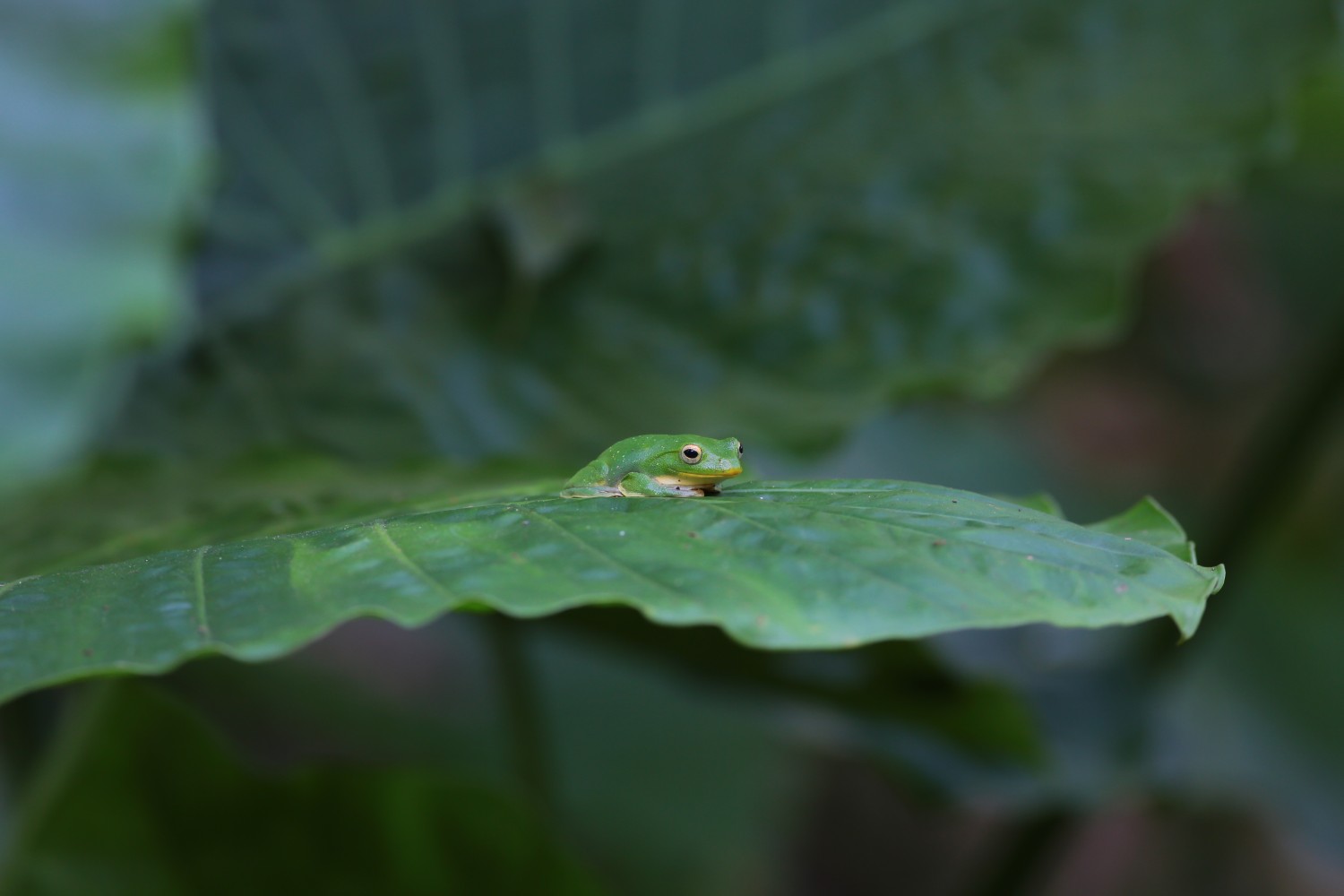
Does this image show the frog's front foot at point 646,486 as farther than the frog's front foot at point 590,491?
Yes

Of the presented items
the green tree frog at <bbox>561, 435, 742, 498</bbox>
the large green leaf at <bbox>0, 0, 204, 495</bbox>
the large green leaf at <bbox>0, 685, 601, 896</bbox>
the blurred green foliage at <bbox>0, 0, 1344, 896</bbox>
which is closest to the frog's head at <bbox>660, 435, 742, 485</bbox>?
the green tree frog at <bbox>561, 435, 742, 498</bbox>

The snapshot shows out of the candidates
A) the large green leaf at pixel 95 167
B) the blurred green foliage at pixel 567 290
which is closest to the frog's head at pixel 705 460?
the blurred green foliage at pixel 567 290

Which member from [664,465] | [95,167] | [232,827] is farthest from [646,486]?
[95,167]

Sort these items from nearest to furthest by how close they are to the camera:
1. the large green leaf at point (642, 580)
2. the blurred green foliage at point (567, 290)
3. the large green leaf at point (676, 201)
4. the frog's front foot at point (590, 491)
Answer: the large green leaf at point (642, 580)
the frog's front foot at point (590, 491)
the blurred green foliage at point (567, 290)
the large green leaf at point (676, 201)

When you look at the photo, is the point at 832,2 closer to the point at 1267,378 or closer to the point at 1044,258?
the point at 1044,258

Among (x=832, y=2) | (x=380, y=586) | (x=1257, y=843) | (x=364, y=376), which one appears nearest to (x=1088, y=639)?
(x=1257, y=843)

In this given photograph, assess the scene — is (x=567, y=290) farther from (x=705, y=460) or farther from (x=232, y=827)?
(x=232, y=827)

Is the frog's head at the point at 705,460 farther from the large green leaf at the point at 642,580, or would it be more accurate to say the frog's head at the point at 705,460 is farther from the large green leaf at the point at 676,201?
the large green leaf at the point at 642,580
